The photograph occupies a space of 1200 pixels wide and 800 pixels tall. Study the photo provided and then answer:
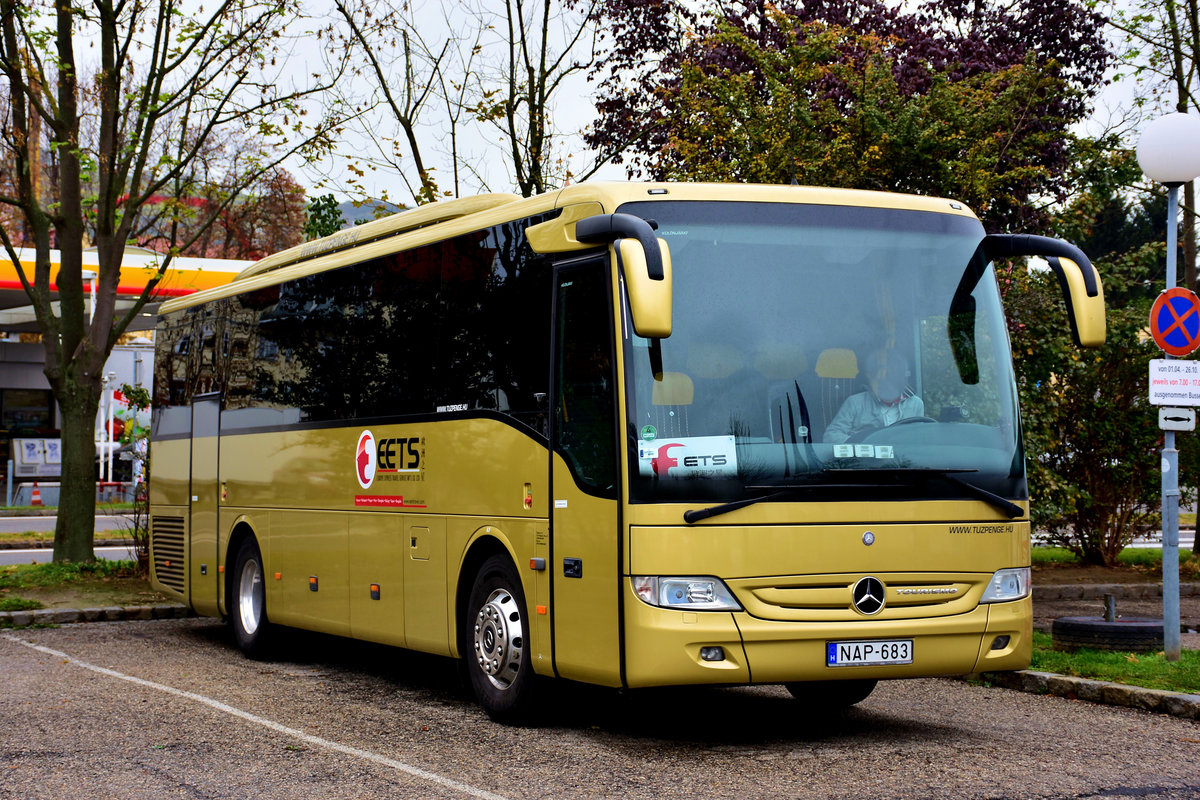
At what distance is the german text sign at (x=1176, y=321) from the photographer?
1162 centimetres

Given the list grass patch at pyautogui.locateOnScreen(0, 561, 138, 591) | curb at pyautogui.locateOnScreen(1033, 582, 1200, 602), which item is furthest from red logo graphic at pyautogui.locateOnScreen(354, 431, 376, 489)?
curb at pyautogui.locateOnScreen(1033, 582, 1200, 602)

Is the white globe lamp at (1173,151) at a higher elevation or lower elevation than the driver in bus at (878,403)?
higher

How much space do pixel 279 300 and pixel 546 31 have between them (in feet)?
32.5

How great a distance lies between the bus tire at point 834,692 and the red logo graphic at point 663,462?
268 centimetres

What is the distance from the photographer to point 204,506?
582 inches

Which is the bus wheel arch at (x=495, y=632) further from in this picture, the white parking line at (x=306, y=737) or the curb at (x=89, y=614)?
the curb at (x=89, y=614)

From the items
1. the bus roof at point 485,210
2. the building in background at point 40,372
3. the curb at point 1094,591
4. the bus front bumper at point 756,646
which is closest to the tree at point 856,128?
the curb at point 1094,591

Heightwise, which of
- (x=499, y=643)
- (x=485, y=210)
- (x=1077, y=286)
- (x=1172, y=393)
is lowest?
(x=499, y=643)

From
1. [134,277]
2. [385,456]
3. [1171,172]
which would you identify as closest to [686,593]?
[385,456]

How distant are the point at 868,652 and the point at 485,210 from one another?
14.2 ft

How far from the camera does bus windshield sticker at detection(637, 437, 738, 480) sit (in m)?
7.91

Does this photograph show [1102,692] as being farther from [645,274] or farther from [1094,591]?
[1094,591]

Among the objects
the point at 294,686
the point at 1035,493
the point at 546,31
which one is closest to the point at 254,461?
the point at 294,686

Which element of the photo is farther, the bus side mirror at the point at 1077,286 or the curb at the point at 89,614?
the curb at the point at 89,614
